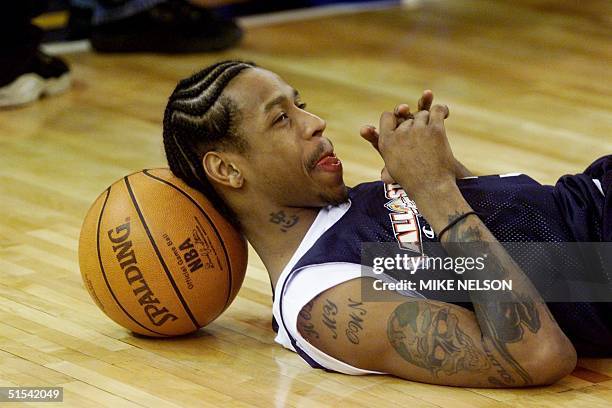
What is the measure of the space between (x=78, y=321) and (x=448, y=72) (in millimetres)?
3055

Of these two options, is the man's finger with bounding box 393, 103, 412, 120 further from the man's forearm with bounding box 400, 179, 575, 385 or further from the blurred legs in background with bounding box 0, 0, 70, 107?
the blurred legs in background with bounding box 0, 0, 70, 107

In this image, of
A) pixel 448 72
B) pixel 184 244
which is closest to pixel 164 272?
pixel 184 244

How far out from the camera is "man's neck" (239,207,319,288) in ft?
8.57

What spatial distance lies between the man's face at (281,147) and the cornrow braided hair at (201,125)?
0.02m

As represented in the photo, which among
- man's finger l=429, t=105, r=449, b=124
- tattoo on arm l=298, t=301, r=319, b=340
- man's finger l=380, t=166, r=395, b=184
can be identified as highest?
man's finger l=429, t=105, r=449, b=124

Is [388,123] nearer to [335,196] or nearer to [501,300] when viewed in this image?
[335,196]

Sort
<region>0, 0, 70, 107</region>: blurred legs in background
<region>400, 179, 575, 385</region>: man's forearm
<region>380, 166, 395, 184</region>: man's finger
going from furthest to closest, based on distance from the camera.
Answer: <region>0, 0, 70, 107</region>: blurred legs in background → <region>380, 166, 395, 184</region>: man's finger → <region>400, 179, 575, 385</region>: man's forearm

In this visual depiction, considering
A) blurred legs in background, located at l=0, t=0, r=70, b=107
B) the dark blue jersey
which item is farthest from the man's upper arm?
blurred legs in background, located at l=0, t=0, r=70, b=107

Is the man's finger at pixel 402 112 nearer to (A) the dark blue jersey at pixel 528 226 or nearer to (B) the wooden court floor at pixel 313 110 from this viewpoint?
(A) the dark blue jersey at pixel 528 226

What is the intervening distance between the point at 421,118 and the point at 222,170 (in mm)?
455

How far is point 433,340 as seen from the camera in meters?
2.37

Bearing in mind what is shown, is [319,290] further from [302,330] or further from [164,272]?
[164,272]

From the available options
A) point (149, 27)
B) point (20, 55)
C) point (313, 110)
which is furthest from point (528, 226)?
point (149, 27)

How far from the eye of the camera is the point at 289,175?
101 inches
